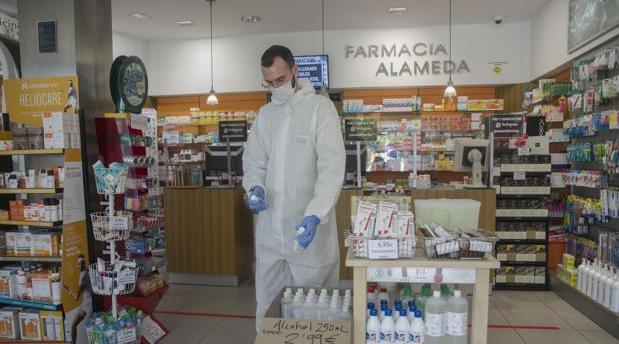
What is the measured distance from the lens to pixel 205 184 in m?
5.33

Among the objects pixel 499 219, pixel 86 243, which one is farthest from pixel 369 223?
pixel 499 219

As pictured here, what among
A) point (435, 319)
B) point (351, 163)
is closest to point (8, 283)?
point (435, 319)

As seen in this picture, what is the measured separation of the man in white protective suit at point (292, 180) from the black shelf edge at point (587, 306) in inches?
104

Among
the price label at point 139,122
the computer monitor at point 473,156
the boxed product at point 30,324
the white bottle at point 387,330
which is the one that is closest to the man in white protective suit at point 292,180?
the white bottle at point 387,330

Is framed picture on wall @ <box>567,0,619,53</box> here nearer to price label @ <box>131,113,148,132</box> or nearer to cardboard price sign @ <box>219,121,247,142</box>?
cardboard price sign @ <box>219,121,247,142</box>

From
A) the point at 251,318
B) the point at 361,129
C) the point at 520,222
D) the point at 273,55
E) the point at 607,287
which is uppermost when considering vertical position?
the point at 273,55

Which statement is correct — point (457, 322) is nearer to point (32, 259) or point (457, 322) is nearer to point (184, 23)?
point (32, 259)

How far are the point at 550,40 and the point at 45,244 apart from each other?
6.58 m

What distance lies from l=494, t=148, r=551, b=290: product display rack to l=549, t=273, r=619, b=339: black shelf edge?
7.4 inches

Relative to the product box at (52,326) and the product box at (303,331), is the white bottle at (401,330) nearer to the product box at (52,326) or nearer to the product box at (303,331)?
the product box at (303,331)

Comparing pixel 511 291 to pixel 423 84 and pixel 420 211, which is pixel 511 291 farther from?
pixel 423 84

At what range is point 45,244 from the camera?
3141 millimetres

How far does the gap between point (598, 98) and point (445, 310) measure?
11.6 feet

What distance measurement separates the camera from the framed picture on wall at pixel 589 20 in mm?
4227
